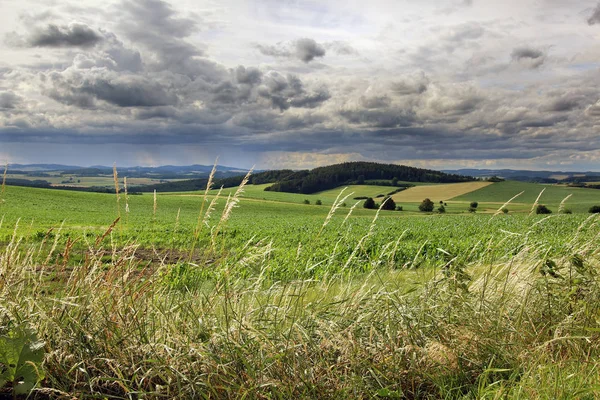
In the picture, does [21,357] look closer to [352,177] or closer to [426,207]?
[426,207]

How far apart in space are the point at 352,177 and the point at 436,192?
36291 mm

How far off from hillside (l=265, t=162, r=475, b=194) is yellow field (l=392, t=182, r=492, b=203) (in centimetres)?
1524

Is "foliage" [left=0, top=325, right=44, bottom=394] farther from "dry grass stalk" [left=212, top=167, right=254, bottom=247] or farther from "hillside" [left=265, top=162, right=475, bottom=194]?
"hillside" [left=265, top=162, right=475, bottom=194]

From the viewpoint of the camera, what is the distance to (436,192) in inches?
3730

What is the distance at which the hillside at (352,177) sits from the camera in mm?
119062

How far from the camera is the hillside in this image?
119 meters

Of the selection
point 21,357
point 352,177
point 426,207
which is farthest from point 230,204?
point 352,177

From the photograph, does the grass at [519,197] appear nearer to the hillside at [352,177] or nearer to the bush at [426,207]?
the bush at [426,207]

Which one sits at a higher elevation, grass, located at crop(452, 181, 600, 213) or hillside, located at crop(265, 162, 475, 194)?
hillside, located at crop(265, 162, 475, 194)

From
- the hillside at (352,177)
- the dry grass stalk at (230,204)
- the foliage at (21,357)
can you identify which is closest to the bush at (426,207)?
the hillside at (352,177)

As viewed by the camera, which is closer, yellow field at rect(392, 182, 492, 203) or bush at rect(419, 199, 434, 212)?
bush at rect(419, 199, 434, 212)

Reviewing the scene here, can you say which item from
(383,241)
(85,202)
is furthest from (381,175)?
(383,241)

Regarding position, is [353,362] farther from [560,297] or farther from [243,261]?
[560,297]

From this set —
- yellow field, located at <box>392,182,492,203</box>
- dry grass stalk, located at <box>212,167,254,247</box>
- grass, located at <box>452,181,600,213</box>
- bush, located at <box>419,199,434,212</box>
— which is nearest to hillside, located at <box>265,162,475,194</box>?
yellow field, located at <box>392,182,492,203</box>
